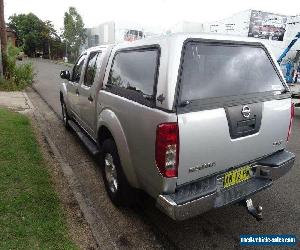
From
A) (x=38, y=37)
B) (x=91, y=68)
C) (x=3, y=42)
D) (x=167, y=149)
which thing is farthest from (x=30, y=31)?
(x=167, y=149)

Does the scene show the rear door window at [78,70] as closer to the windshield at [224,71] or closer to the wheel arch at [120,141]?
the wheel arch at [120,141]

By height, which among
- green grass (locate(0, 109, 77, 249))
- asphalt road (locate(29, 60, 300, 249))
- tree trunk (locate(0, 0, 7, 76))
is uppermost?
tree trunk (locate(0, 0, 7, 76))

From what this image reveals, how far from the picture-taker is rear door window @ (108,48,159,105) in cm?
306

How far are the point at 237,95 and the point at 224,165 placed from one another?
737 mm

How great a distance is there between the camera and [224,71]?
3.21 metres

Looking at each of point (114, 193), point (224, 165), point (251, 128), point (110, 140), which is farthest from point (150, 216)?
point (251, 128)

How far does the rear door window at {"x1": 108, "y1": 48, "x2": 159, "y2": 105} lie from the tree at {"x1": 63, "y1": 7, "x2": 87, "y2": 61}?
165 ft

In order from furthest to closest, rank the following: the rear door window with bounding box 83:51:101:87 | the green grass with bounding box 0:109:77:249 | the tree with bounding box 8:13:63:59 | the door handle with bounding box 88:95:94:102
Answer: the tree with bounding box 8:13:63:59 < the rear door window with bounding box 83:51:101:87 < the door handle with bounding box 88:95:94:102 < the green grass with bounding box 0:109:77:249

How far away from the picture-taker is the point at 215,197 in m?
2.94

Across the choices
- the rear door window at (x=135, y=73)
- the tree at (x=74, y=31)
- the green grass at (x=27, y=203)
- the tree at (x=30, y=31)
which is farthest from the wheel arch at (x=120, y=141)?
the tree at (x=30, y=31)

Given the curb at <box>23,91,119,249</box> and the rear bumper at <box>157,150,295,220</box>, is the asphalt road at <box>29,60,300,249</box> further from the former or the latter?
the rear bumper at <box>157,150,295,220</box>

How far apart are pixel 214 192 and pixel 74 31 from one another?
52.9 m

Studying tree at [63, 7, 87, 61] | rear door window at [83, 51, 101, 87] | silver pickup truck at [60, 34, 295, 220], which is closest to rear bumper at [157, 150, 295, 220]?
silver pickup truck at [60, 34, 295, 220]

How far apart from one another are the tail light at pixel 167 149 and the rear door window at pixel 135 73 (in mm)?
417
